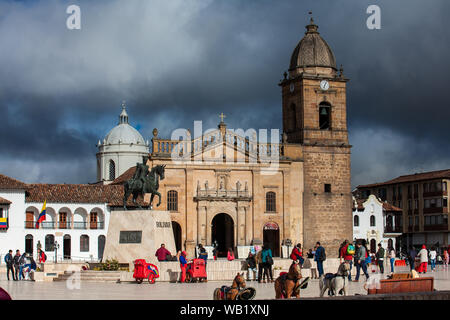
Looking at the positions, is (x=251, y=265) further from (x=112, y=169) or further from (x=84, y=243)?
(x=112, y=169)

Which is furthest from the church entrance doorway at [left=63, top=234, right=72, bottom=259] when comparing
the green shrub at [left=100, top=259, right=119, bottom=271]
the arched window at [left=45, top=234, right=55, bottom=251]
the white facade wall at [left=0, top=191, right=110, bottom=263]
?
the green shrub at [left=100, top=259, right=119, bottom=271]

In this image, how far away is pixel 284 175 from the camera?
54.9 meters

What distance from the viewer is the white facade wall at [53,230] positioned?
2084 inches

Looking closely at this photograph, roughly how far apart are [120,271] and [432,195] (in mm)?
50451

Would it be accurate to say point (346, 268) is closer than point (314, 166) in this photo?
Yes

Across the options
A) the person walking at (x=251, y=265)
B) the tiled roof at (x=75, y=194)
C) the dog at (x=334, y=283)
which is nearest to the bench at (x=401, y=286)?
the dog at (x=334, y=283)

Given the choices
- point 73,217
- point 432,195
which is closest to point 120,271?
point 73,217

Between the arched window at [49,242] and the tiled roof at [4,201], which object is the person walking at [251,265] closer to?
the tiled roof at [4,201]

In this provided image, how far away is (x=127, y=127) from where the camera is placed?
76.6 m

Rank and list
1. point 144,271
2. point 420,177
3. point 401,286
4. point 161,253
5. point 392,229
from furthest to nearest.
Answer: point 420,177 → point 392,229 → point 161,253 → point 144,271 → point 401,286

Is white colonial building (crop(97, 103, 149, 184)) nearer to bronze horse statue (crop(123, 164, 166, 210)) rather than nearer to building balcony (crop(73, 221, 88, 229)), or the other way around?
building balcony (crop(73, 221, 88, 229))

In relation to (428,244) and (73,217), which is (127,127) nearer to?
(73,217)

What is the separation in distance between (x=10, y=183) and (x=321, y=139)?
69.0 feet

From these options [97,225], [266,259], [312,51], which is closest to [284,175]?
[312,51]
